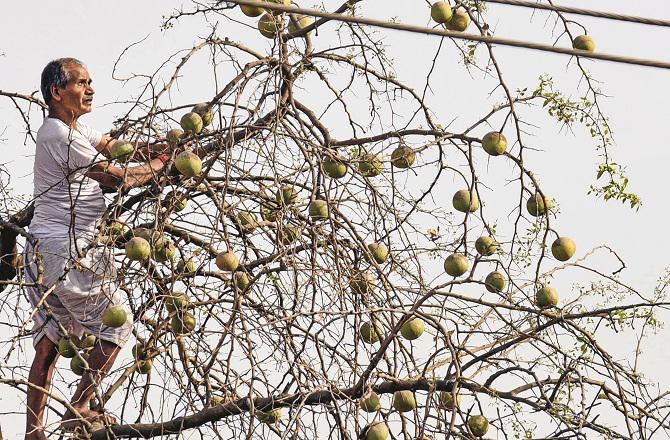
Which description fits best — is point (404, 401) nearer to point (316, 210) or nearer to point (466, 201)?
point (316, 210)

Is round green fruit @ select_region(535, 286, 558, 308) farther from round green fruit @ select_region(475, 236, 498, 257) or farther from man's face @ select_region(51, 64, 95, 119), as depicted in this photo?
man's face @ select_region(51, 64, 95, 119)

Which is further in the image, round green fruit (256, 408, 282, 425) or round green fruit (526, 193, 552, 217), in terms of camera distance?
round green fruit (526, 193, 552, 217)

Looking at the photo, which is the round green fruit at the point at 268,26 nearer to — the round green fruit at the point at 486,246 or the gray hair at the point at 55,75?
the gray hair at the point at 55,75

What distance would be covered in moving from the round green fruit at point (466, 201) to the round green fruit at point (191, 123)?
91 centimetres

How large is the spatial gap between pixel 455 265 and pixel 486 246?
14cm

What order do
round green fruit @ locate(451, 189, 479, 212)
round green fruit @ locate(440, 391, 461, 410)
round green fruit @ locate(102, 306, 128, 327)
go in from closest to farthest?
round green fruit @ locate(440, 391, 461, 410), round green fruit @ locate(102, 306, 128, 327), round green fruit @ locate(451, 189, 479, 212)

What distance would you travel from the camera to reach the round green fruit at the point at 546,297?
13.6ft

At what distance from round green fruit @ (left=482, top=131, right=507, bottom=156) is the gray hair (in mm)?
1549

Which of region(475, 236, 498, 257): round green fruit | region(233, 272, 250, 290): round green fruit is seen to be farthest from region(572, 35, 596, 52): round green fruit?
region(233, 272, 250, 290): round green fruit

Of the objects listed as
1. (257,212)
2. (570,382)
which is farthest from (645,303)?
(257,212)

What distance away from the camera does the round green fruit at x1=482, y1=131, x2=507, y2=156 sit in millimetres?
4312

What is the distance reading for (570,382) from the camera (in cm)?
394

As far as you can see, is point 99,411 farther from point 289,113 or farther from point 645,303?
point 645,303

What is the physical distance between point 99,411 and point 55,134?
0.98 m
